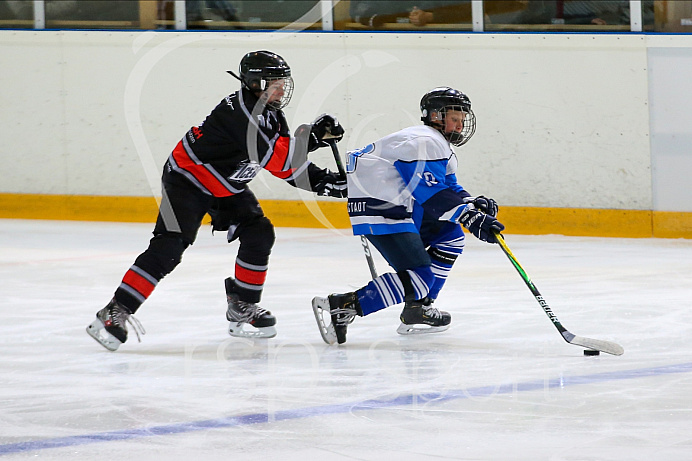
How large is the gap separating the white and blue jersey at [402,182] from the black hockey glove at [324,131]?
17 cm

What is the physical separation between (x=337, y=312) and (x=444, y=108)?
0.72 m

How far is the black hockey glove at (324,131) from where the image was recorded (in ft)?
11.0

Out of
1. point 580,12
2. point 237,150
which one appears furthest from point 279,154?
point 580,12

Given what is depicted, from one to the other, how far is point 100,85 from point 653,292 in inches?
157

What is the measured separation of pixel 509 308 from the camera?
4.04 meters

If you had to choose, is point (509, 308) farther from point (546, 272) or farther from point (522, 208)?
point (522, 208)

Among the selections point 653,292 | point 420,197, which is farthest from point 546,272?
point 420,197

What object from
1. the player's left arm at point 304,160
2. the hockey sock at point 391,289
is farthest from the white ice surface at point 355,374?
the player's left arm at point 304,160

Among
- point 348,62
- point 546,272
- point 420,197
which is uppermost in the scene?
point 348,62

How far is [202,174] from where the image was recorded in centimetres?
353

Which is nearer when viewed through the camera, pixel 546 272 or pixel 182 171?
pixel 182 171

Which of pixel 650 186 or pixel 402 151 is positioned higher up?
pixel 402 151

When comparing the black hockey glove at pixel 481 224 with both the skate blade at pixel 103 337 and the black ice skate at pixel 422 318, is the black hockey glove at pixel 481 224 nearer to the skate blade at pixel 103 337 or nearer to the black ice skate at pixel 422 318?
the black ice skate at pixel 422 318

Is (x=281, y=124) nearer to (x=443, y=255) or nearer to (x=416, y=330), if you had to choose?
(x=443, y=255)
